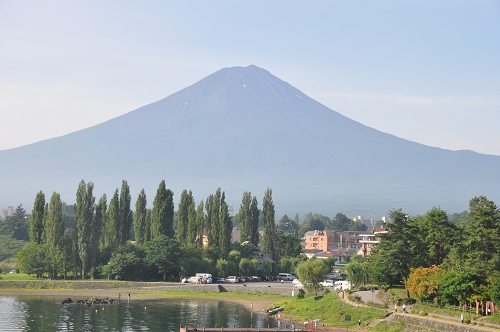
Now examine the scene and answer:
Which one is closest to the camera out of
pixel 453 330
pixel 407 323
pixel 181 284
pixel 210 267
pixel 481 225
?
pixel 453 330

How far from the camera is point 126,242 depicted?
85.7 metres

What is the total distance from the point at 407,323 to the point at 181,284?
36.4m

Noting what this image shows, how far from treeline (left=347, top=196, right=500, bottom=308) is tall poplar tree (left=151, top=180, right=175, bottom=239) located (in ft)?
90.4

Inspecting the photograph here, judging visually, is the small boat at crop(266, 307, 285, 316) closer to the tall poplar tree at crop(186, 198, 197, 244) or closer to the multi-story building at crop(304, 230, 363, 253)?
the tall poplar tree at crop(186, 198, 197, 244)

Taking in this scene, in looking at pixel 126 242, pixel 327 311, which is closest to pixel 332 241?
pixel 126 242

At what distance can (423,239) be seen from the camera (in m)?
60.8

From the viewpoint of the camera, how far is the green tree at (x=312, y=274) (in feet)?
232

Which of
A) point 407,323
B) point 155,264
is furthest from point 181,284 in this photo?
point 407,323

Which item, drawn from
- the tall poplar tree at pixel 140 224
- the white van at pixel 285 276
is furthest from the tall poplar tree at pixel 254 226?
the tall poplar tree at pixel 140 224

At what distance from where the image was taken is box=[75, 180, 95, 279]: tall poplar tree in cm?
8131

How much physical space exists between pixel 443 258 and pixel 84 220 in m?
41.2

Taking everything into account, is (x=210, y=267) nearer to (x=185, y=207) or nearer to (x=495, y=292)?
(x=185, y=207)

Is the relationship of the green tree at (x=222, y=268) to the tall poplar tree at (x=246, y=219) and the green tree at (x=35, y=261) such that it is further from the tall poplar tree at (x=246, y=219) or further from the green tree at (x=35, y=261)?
the green tree at (x=35, y=261)

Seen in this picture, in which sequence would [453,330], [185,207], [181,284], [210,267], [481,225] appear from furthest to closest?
[185,207] → [210,267] → [181,284] → [481,225] → [453,330]
